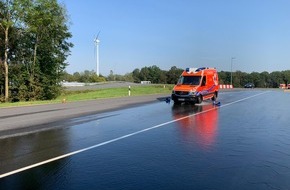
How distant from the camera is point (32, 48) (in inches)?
1521

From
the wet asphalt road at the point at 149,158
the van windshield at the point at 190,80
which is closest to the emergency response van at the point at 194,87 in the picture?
the van windshield at the point at 190,80

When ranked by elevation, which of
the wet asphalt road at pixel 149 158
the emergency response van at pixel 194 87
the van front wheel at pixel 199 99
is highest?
the emergency response van at pixel 194 87

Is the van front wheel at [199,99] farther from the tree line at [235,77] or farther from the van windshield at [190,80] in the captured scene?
the tree line at [235,77]

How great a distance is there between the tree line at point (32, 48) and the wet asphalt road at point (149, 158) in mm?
24533

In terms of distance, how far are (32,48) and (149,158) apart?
34124 mm

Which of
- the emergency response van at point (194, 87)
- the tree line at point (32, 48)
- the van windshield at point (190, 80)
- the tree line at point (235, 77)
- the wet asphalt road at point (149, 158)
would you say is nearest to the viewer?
Answer: the wet asphalt road at point (149, 158)

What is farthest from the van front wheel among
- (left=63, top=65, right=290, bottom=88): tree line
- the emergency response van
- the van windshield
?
(left=63, top=65, right=290, bottom=88): tree line

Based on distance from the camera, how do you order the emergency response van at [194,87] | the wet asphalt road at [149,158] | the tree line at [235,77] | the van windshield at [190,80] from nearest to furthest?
1. the wet asphalt road at [149,158]
2. the emergency response van at [194,87]
3. the van windshield at [190,80]
4. the tree line at [235,77]

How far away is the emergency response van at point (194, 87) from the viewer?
23.0 meters

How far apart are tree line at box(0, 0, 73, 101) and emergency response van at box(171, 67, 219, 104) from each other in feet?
54.4

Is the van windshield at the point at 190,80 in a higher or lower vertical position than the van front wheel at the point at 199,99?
higher

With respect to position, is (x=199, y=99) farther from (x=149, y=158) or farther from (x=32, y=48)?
(x=32, y=48)

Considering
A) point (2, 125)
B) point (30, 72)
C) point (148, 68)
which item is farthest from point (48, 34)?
point (148, 68)

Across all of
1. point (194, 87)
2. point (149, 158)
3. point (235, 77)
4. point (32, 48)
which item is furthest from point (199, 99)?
point (235, 77)
